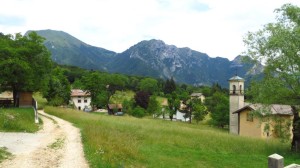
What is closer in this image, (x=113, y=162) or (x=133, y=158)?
(x=113, y=162)

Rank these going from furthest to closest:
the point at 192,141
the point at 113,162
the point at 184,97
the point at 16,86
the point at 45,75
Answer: the point at 184,97
the point at 45,75
the point at 16,86
the point at 192,141
the point at 113,162

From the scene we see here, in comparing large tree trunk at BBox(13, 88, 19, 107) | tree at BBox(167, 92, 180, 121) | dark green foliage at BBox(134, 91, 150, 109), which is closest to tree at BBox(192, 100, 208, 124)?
tree at BBox(167, 92, 180, 121)

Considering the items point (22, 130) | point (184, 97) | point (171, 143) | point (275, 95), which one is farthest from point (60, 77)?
point (275, 95)

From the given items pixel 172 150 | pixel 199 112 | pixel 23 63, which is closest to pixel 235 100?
pixel 199 112

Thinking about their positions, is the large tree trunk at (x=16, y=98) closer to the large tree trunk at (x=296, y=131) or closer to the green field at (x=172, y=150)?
the green field at (x=172, y=150)

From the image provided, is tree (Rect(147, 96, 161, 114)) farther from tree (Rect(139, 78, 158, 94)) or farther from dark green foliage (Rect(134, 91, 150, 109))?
tree (Rect(139, 78, 158, 94))

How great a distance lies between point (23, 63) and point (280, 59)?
29905 millimetres

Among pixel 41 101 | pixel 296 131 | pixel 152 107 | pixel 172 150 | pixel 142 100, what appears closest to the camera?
pixel 172 150

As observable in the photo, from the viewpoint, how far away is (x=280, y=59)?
874 inches

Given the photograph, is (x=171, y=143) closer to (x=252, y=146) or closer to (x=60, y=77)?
(x=252, y=146)

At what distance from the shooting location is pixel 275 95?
72.2ft

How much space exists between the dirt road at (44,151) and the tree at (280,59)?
1383 cm

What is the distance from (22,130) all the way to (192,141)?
14490mm

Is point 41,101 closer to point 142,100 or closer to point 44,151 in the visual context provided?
point 142,100
